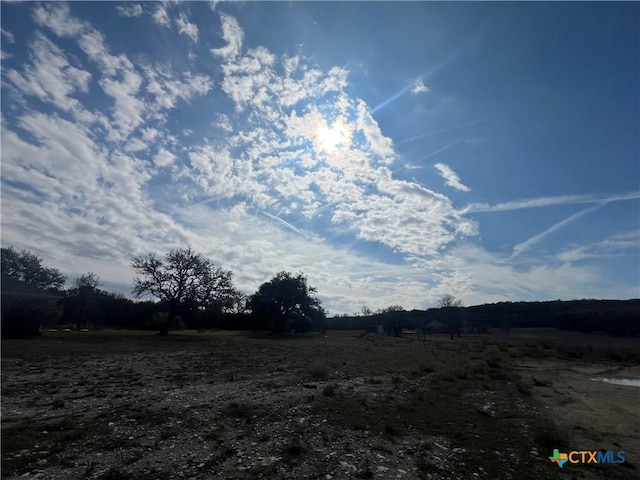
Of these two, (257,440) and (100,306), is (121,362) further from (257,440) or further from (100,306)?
(100,306)

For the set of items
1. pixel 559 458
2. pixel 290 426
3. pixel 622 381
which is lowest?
pixel 559 458

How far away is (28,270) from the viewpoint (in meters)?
70.6

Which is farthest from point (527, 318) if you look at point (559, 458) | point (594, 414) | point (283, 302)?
point (559, 458)

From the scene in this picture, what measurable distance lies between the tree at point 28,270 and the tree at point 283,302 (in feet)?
134

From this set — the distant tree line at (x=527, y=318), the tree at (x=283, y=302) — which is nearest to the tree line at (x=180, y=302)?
the tree at (x=283, y=302)

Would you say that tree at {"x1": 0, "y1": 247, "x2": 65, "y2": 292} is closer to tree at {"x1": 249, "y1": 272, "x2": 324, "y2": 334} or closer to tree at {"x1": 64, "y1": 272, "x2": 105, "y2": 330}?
tree at {"x1": 64, "y1": 272, "x2": 105, "y2": 330}

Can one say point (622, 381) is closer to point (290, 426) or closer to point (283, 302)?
point (290, 426)

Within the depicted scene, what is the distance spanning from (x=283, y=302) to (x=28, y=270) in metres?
50.3

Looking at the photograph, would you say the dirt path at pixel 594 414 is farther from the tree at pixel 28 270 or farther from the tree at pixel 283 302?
the tree at pixel 28 270

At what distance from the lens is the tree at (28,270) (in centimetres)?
6776

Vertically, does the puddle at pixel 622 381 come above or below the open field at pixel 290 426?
above

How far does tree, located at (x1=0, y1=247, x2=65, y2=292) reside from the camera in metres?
67.8

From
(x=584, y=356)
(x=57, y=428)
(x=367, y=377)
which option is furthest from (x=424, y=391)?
(x=584, y=356)

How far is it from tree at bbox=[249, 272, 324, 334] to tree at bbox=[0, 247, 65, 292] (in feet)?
134
